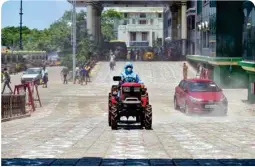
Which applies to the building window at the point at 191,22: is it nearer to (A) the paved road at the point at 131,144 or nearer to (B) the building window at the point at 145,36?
(A) the paved road at the point at 131,144

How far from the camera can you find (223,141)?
48.4 ft

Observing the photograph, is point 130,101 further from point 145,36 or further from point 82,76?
point 145,36

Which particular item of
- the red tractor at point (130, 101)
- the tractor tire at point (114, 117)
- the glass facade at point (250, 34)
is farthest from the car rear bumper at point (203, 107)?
the red tractor at point (130, 101)

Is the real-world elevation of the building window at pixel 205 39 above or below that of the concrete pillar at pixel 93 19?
below

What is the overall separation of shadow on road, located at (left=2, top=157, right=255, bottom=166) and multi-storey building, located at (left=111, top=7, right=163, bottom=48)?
5376 inches

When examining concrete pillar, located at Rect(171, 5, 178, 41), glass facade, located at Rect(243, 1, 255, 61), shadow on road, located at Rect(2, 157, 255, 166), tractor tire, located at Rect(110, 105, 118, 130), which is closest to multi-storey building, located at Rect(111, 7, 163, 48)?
concrete pillar, located at Rect(171, 5, 178, 41)

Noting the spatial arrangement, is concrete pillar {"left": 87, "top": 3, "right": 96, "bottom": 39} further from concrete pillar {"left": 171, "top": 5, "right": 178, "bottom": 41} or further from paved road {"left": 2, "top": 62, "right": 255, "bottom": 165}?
paved road {"left": 2, "top": 62, "right": 255, "bottom": 165}

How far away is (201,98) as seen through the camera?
24203 millimetres

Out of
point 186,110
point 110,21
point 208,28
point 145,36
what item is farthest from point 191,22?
point 110,21

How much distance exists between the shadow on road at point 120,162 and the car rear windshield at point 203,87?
14078mm

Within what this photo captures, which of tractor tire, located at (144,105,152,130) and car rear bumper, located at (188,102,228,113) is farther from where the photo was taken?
car rear bumper, located at (188,102,228,113)

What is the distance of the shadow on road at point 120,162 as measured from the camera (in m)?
10.4

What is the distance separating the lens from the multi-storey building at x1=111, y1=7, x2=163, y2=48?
14888cm

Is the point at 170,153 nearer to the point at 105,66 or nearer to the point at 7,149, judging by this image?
the point at 7,149
